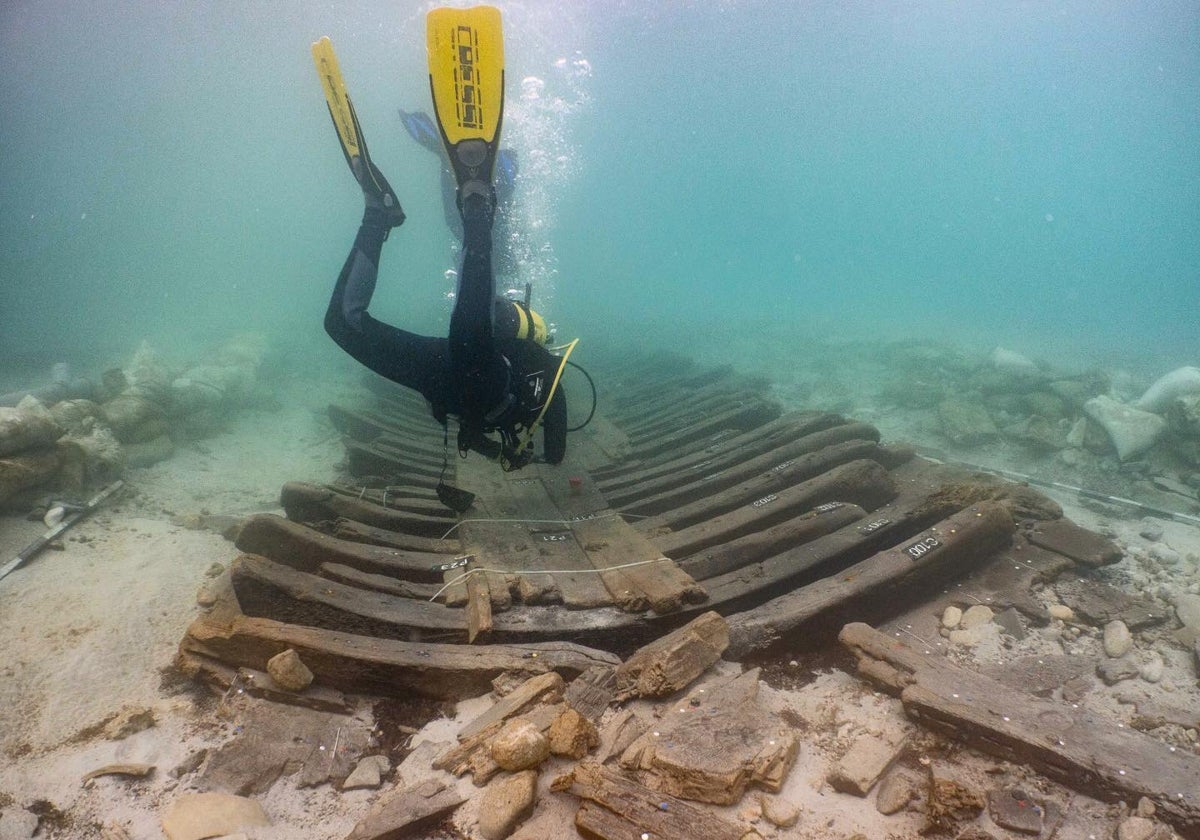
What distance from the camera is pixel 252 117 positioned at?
→ 249ft

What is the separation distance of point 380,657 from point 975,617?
12.1 ft

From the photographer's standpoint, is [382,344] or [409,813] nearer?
[409,813]

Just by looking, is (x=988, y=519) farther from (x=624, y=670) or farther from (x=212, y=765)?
(x=212, y=765)

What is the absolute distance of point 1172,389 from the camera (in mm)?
7352

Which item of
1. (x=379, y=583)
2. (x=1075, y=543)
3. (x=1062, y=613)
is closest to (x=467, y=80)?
(x=379, y=583)

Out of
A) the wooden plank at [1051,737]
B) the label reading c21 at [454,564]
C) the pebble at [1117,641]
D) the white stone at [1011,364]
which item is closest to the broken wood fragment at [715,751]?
the wooden plank at [1051,737]

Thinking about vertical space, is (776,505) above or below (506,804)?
above

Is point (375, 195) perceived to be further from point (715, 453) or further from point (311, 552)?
point (715, 453)

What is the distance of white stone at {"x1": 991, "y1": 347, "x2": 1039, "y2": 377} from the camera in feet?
34.7

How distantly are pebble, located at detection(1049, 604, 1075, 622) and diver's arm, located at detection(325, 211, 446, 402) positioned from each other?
445 cm

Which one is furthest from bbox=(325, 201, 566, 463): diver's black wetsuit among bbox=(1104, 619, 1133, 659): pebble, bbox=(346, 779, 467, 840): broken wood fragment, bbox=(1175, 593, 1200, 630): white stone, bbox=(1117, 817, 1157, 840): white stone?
bbox=(1175, 593, 1200, 630): white stone

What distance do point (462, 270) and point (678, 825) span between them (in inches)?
124

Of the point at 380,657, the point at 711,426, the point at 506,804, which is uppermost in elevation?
the point at 711,426

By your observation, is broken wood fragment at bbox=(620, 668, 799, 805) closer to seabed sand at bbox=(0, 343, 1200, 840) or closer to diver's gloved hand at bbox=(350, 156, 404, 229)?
seabed sand at bbox=(0, 343, 1200, 840)
